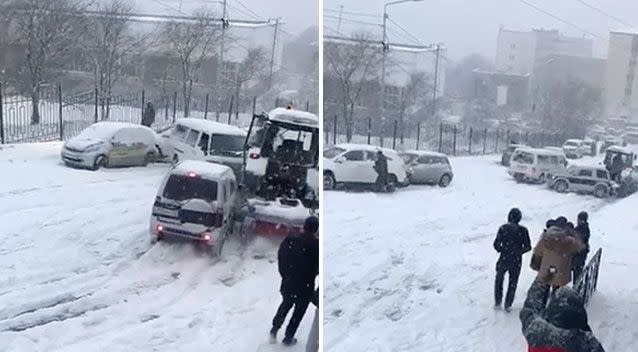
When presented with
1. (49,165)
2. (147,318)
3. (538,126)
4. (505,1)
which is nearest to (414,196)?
(538,126)

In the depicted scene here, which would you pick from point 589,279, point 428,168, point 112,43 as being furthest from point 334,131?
point 589,279

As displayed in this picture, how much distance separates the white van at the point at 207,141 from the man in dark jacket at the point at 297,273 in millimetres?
260

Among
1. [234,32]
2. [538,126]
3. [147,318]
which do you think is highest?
[234,32]

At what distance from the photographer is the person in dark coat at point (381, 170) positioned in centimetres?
233

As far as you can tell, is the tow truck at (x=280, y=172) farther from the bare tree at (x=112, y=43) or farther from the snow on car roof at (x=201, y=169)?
the bare tree at (x=112, y=43)

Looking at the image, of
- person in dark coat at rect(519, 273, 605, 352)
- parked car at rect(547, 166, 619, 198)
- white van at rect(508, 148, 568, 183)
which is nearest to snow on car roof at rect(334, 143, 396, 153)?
white van at rect(508, 148, 568, 183)

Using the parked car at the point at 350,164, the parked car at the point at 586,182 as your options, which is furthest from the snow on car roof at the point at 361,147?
the parked car at the point at 586,182

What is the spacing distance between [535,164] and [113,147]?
110cm

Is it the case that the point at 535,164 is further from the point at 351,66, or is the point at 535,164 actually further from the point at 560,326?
the point at 351,66

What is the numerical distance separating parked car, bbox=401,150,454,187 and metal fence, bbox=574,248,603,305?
437mm

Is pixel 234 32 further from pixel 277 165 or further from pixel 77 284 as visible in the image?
pixel 77 284

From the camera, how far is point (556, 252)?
2074 mm

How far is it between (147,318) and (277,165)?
55 cm

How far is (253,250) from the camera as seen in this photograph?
2.31m
